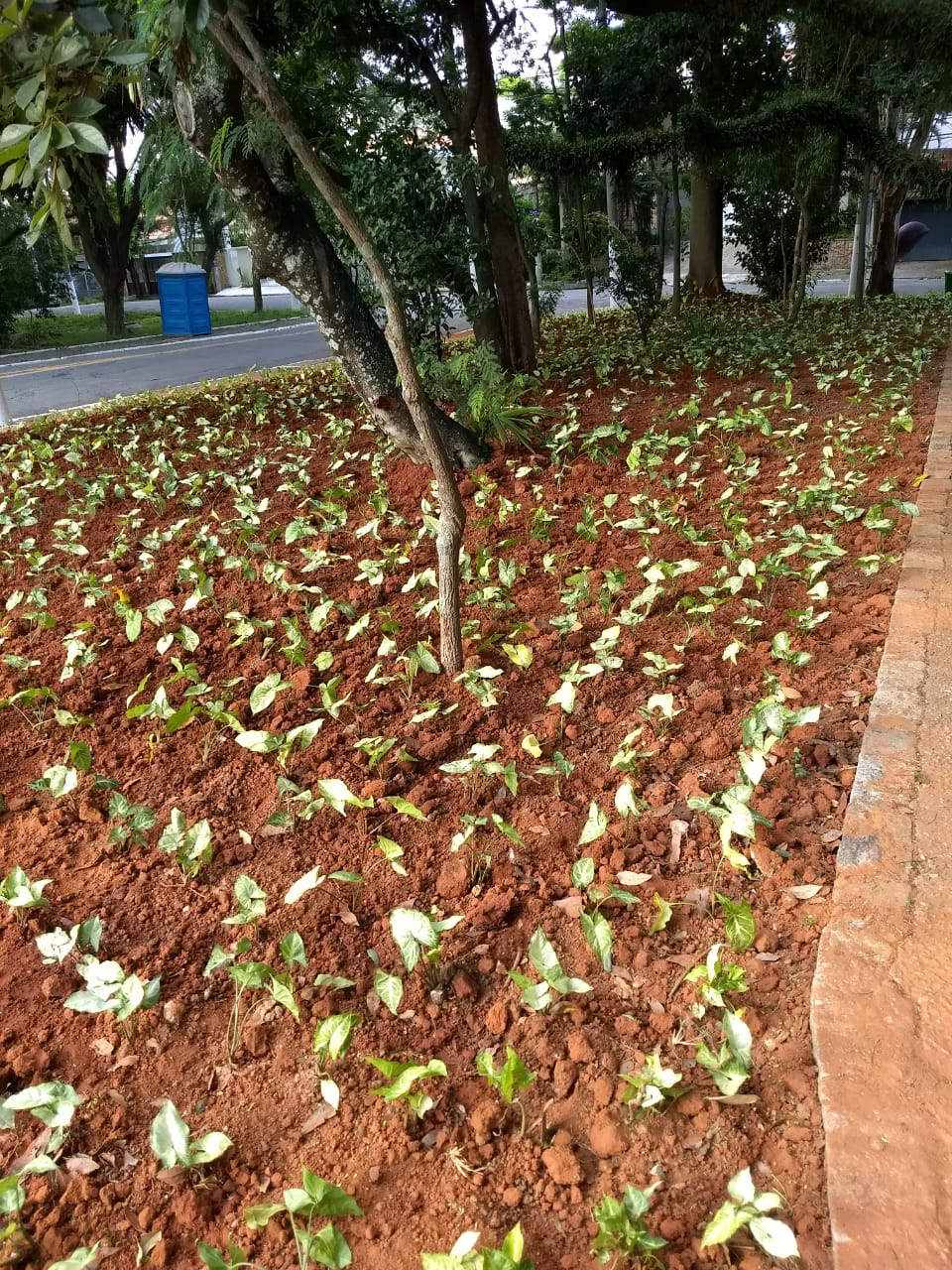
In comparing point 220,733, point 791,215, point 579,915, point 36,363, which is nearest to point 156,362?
point 36,363

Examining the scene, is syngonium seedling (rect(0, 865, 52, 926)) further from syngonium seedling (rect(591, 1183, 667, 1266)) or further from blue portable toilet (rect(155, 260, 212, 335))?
blue portable toilet (rect(155, 260, 212, 335))

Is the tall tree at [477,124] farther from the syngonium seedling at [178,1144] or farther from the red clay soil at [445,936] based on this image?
the syngonium seedling at [178,1144]

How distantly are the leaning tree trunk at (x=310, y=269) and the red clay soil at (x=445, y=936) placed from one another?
1.43m

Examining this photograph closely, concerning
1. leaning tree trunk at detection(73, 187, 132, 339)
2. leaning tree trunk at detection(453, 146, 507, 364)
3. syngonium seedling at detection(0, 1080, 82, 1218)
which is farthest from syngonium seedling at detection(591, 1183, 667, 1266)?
leaning tree trunk at detection(73, 187, 132, 339)

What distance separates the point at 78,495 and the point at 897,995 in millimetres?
4874

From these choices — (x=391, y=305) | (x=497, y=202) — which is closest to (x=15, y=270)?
(x=497, y=202)

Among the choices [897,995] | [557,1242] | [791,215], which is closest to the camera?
[557,1242]

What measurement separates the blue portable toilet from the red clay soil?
55.6ft

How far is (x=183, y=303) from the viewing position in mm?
18406

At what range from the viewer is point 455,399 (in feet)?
18.0

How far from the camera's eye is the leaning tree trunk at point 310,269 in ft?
14.3

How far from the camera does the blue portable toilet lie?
18.2 metres

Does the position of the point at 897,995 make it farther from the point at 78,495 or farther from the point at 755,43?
the point at 755,43

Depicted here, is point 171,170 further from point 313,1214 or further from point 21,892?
point 313,1214
